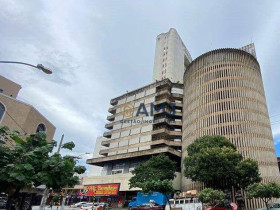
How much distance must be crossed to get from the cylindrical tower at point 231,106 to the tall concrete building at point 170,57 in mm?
20682

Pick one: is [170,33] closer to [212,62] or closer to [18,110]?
[212,62]

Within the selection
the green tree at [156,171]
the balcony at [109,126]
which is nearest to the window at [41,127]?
the green tree at [156,171]

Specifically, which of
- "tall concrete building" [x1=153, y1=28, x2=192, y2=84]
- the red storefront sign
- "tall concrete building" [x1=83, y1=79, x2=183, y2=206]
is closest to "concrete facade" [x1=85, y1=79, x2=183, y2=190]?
"tall concrete building" [x1=83, y1=79, x2=183, y2=206]

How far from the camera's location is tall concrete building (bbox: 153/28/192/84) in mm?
83938

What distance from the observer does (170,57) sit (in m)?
85.8

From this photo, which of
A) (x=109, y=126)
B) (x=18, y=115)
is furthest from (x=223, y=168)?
(x=109, y=126)

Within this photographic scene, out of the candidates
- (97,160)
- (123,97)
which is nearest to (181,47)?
(123,97)

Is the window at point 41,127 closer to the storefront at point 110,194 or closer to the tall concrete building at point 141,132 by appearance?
the storefront at point 110,194

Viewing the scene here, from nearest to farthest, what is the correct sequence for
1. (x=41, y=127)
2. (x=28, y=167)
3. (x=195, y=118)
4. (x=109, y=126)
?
(x=28, y=167)
(x=41, y=127)
(x=195, y=118)
(x=109, y=126)

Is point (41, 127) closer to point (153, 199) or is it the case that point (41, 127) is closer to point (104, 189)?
point (104, 189)

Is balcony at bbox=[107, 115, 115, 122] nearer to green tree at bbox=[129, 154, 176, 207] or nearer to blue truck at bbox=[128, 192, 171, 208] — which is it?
green tree at bbox=[129, 154, 176, 207]

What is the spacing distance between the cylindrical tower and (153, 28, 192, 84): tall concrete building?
Result: 67.9 feet

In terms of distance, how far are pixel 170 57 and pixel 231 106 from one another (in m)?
40.6

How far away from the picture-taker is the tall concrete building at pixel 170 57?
275 feet
